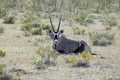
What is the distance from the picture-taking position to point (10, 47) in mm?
17516

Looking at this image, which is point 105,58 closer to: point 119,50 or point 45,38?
point 119,50

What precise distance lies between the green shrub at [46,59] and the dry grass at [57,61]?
202mm

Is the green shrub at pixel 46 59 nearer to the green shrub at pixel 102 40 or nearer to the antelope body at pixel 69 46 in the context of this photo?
the antelope body at pixel 69 46

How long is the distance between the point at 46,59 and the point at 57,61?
45 cm

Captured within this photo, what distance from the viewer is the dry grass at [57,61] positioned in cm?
1217

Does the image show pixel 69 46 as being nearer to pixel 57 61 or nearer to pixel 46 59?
pixel 57 61

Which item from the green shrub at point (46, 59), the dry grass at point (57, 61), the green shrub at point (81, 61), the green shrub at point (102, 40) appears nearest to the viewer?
the dry grass at point (57, 61)

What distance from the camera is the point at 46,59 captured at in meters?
14.1

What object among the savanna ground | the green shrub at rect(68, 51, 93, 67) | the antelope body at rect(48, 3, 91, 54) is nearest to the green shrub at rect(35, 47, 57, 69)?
the savanna ground

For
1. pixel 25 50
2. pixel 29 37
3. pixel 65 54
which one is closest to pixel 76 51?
pixel 65 54

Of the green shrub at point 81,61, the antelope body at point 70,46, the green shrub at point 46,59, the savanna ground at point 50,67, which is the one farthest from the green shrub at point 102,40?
the green shrub at point 81,61

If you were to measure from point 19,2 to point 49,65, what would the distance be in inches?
1304

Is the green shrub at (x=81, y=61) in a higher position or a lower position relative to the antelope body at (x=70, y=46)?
higher

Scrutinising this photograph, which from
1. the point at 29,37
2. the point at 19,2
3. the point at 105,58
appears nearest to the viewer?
the point at 105,58
